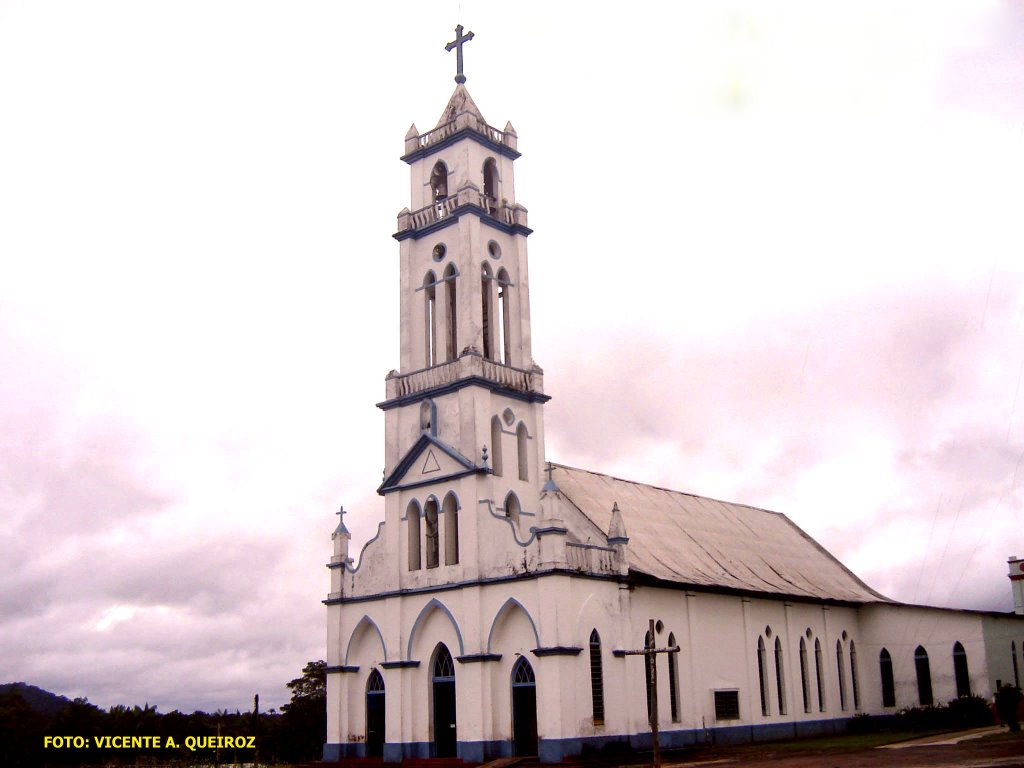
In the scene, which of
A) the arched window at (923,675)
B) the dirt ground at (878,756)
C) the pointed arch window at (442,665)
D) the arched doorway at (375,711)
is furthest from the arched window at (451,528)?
the arched window at (923,675)

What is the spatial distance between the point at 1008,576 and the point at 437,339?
35.6m

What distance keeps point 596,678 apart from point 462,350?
39.0 ft

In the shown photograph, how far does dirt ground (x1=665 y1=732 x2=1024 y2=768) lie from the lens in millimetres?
25844

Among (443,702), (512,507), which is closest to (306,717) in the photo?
(443,702)

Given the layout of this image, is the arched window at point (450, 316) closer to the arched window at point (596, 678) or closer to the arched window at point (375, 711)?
the arched window at point (596, 678)

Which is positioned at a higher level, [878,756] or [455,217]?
[455,217]

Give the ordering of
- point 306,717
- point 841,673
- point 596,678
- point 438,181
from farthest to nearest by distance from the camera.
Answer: point 306,717 < point 841,673 < point 438,181 < point 596,678

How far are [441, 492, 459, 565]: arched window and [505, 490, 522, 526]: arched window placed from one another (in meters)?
1.75

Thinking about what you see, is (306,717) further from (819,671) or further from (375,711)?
(819,671)

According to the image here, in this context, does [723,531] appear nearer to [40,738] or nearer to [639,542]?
[639,542]

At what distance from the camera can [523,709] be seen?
3409 cm

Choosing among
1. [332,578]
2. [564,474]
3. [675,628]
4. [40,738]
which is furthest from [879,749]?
[40,738]

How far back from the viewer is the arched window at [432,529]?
123ft

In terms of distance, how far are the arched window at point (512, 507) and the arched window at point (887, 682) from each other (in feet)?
68.8
